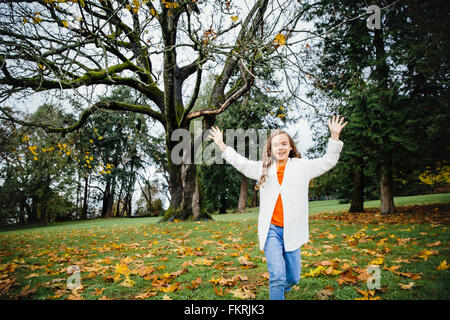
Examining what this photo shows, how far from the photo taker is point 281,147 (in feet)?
9.53

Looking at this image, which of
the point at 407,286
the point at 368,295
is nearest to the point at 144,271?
the point at 368,295

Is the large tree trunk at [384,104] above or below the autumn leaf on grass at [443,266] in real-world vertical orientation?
above

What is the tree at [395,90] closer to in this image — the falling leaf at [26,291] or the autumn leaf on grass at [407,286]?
the autumn leaf on grass at [407,286]

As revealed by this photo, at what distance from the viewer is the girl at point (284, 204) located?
2.59 meters

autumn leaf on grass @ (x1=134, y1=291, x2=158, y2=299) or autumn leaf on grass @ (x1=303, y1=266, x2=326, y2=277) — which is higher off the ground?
autumn leaf on grass @ (x1=303, y1=266, x2=326, y2=277)

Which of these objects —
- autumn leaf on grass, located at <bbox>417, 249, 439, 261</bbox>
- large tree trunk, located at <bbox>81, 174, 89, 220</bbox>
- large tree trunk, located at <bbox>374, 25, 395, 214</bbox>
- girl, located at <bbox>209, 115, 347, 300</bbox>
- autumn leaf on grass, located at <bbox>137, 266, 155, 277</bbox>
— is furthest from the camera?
large tree trunk, located at <bbox>81, 174, 89, 220</bbox>

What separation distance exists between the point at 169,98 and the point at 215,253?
7095 mm

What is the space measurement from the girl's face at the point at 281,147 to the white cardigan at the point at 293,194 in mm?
89

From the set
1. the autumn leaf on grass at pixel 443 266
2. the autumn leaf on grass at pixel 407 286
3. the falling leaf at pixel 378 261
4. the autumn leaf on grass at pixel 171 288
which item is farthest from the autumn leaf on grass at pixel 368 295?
the autumn leaf on grass at pixel 171 288

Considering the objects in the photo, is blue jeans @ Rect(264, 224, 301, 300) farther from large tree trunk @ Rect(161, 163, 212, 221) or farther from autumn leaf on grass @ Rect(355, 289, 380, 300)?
large tree trunk @ Rect(161, 163, 212, 221)

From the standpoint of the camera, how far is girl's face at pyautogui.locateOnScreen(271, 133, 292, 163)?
291 cm

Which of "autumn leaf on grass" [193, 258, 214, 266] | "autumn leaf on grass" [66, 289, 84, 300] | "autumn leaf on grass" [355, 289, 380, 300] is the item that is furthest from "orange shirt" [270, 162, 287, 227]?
"autumn leaf on grass" [66, 289, 84, 300]

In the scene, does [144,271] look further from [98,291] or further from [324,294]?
[324,294]
